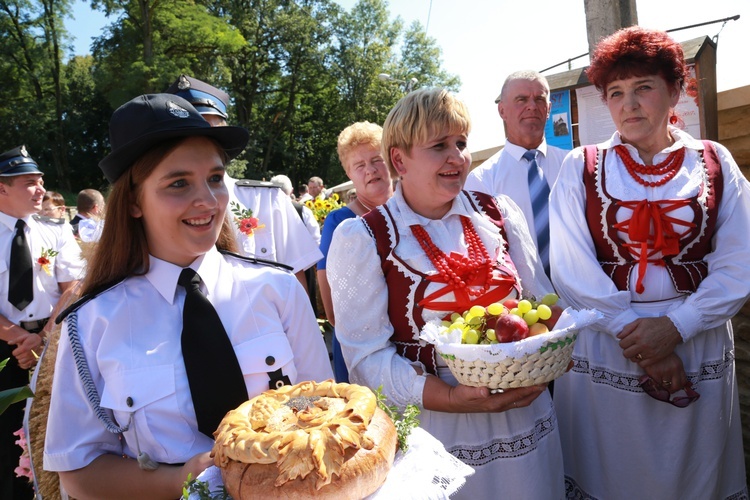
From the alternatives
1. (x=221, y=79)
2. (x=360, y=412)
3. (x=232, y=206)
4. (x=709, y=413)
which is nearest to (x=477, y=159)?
(x=232, y=206)

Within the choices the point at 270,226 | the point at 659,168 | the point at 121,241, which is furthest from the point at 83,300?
the point at 659,168

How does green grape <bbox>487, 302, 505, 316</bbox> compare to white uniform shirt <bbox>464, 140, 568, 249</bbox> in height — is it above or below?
below

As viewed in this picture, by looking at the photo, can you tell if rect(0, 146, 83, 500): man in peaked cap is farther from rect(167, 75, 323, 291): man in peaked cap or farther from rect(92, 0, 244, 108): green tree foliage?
rect(92, 0, 244, 108): green tree foliage

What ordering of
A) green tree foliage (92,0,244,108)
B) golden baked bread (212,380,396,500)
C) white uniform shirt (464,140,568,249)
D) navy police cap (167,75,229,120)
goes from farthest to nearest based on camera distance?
green tree foliage (92,0,244,108) < white uniform shirt (464,140,568,249) < navy police cap (167,75,229,120) < golden baked bread (212,380,396,500)

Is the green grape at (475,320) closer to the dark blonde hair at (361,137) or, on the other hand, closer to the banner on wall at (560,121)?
the dark blonde hair at (361,137)

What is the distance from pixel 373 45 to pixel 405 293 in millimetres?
41352

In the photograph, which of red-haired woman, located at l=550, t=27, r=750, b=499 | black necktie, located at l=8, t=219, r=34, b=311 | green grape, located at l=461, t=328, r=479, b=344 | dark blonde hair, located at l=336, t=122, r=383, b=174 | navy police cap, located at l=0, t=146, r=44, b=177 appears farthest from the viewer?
navy police cap, located at l=0, t=146, r=44, b=177

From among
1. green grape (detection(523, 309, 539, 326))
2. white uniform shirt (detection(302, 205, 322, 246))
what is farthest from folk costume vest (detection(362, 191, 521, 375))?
white uniform shirt (detection(302, 205, 322, 246))

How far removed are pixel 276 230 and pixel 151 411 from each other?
2452 mm

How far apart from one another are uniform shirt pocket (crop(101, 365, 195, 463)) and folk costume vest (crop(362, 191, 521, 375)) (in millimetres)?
892

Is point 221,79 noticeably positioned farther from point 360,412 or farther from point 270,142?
point 360,412

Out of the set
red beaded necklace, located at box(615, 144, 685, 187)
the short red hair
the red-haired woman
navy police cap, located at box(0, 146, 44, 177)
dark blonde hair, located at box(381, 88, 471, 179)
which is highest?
navy police cap, located at box(0, 146, 44, 177)

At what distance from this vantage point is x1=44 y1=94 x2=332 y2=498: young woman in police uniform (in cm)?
159

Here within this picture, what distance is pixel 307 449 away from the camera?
1.17 m
